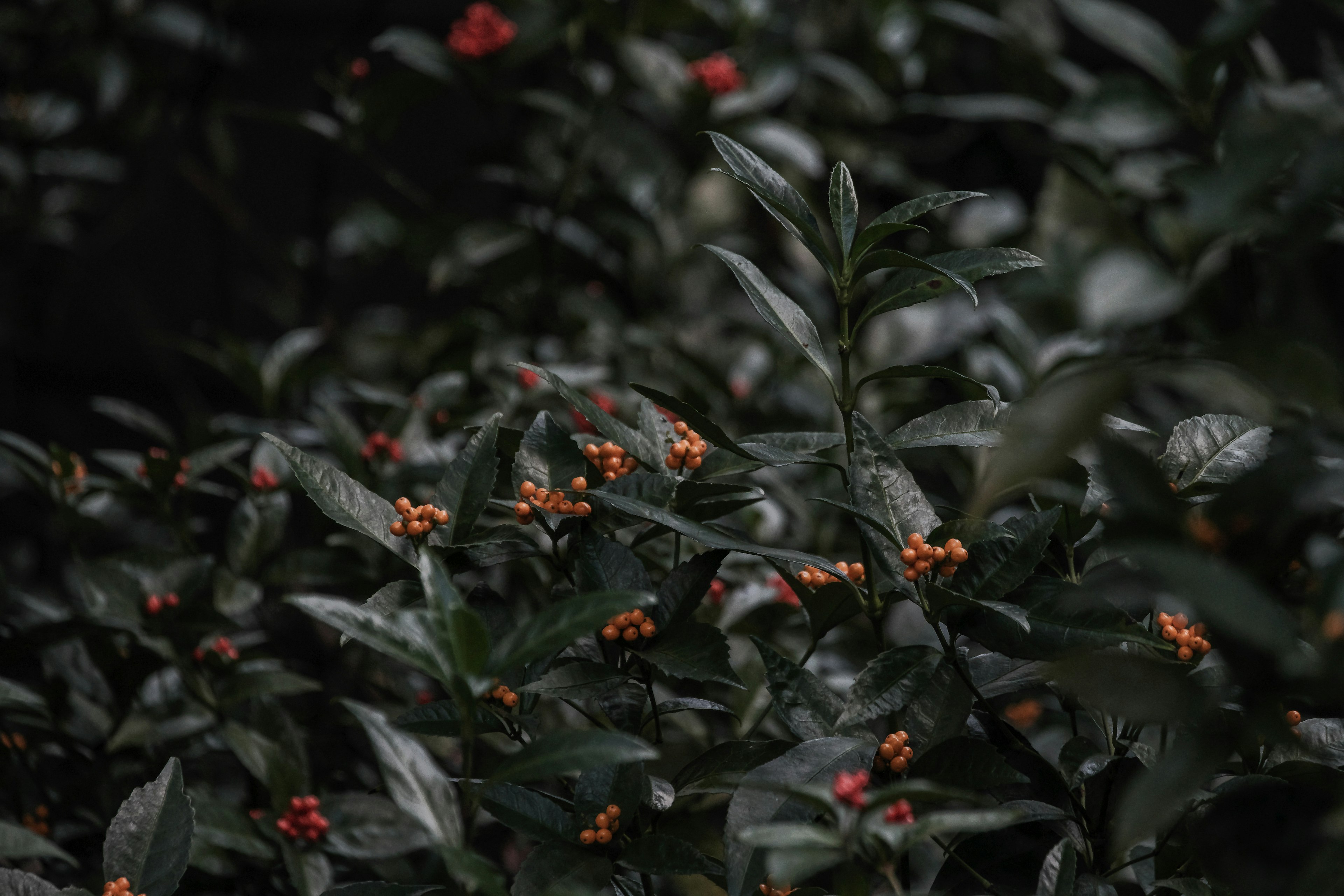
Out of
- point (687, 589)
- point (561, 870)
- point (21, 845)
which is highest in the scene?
point (687, 589)

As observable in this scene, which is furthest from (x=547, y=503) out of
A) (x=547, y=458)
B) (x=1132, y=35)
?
(x=1132, y=35)

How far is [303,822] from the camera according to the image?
0.93 m

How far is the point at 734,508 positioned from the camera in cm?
83

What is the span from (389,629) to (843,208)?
0.45 meters

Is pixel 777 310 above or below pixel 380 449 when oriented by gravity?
above

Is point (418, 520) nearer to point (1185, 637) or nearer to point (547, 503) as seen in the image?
point (547, 503)

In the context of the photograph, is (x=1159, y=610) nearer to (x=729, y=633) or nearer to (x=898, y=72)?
(x=729, y=633)

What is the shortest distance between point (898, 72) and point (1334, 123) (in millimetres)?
1605

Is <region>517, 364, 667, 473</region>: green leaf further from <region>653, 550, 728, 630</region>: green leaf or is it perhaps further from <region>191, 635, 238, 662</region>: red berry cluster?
<region>191, 635, 238, 662</region>: red berry cluster

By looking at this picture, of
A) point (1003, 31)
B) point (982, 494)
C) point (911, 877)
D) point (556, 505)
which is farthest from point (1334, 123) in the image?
point (1003, 31)

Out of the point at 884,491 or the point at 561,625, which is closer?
the point at 561,625

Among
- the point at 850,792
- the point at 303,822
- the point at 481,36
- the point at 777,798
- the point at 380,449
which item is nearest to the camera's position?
the point at 850,792

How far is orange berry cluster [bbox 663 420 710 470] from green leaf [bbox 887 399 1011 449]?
150mm

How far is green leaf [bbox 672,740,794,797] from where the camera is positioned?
2.45 ft
